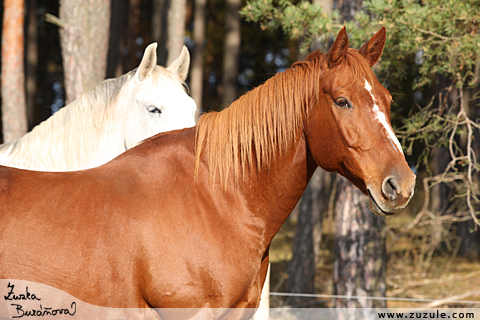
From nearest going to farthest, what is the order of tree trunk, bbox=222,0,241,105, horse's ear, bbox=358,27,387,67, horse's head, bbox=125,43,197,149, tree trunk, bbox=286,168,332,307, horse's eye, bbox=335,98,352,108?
horse's eye, bbox=335,98,352,108
horse's ear, bbox=358,27,387,67
horse's head, bbox=125,43,197,149
tree trunk, bbox=286,168,332,307
tree trunk, bbox=222,0,241,105

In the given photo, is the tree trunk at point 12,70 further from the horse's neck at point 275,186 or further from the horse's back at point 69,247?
the horse's neck at point 275,186

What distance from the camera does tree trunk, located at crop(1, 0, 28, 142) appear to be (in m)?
6.86

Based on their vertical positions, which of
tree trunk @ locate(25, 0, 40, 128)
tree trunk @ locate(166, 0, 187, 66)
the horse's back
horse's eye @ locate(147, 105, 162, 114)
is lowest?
the horse's back

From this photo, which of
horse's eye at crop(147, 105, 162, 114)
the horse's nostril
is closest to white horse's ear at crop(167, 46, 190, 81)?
horse's eye at crop(147, 105, 162, 114)

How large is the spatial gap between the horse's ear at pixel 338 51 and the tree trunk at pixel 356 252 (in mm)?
2727

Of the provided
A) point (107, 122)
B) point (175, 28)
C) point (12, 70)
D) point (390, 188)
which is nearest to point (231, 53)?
point (175, 28)

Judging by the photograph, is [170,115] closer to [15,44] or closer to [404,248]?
[15,44]

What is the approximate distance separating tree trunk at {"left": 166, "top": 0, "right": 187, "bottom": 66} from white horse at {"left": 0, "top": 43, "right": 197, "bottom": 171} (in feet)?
11.8

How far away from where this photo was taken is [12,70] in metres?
6.85

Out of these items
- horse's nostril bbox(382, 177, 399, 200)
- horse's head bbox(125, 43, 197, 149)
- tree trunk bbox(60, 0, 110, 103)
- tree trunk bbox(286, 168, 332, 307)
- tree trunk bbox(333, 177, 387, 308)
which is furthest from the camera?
tree trunk bbox(286, 168, 332, 307)

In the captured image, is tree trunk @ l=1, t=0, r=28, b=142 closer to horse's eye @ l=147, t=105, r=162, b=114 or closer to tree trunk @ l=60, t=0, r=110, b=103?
tree trunk @ l=60, t=0, r=110, b=103

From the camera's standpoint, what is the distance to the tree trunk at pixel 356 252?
15.6ft

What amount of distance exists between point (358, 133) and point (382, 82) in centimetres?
288

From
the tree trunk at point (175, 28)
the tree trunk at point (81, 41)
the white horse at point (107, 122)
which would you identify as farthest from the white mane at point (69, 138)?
the tree trunk at point (175, 28)
